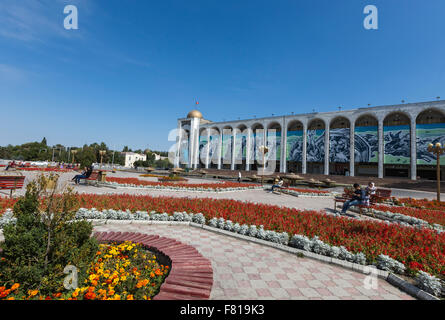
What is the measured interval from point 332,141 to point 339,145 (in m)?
1.46

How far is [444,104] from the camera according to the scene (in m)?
30.9

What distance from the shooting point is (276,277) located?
11.4ft

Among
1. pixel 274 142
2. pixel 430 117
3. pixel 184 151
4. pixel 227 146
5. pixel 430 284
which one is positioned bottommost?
pixel 430 284

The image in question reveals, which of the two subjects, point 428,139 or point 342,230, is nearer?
point 342,230

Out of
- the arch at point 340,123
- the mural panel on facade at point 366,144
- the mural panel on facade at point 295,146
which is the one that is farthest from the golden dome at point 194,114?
the mural panel on facade at point 366,144

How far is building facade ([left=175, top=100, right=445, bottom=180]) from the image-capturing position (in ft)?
107

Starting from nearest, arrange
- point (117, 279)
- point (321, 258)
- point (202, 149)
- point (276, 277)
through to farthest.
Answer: point (117, 279) < point (276, 277) < point (321, 258) < point (202, 149)

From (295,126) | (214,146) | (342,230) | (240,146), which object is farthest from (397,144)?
(214,146)

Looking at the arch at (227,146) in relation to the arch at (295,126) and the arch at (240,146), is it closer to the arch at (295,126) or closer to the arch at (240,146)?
the arch at (240,146)

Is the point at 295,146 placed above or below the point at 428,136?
below

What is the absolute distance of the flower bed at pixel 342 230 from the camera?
4070 millimetres

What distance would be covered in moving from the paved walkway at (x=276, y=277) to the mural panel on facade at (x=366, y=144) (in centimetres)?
3912

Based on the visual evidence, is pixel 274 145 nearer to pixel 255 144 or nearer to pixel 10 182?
pixel 255 144

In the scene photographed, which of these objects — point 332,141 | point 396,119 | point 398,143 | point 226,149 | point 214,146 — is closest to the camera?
point 398,143
